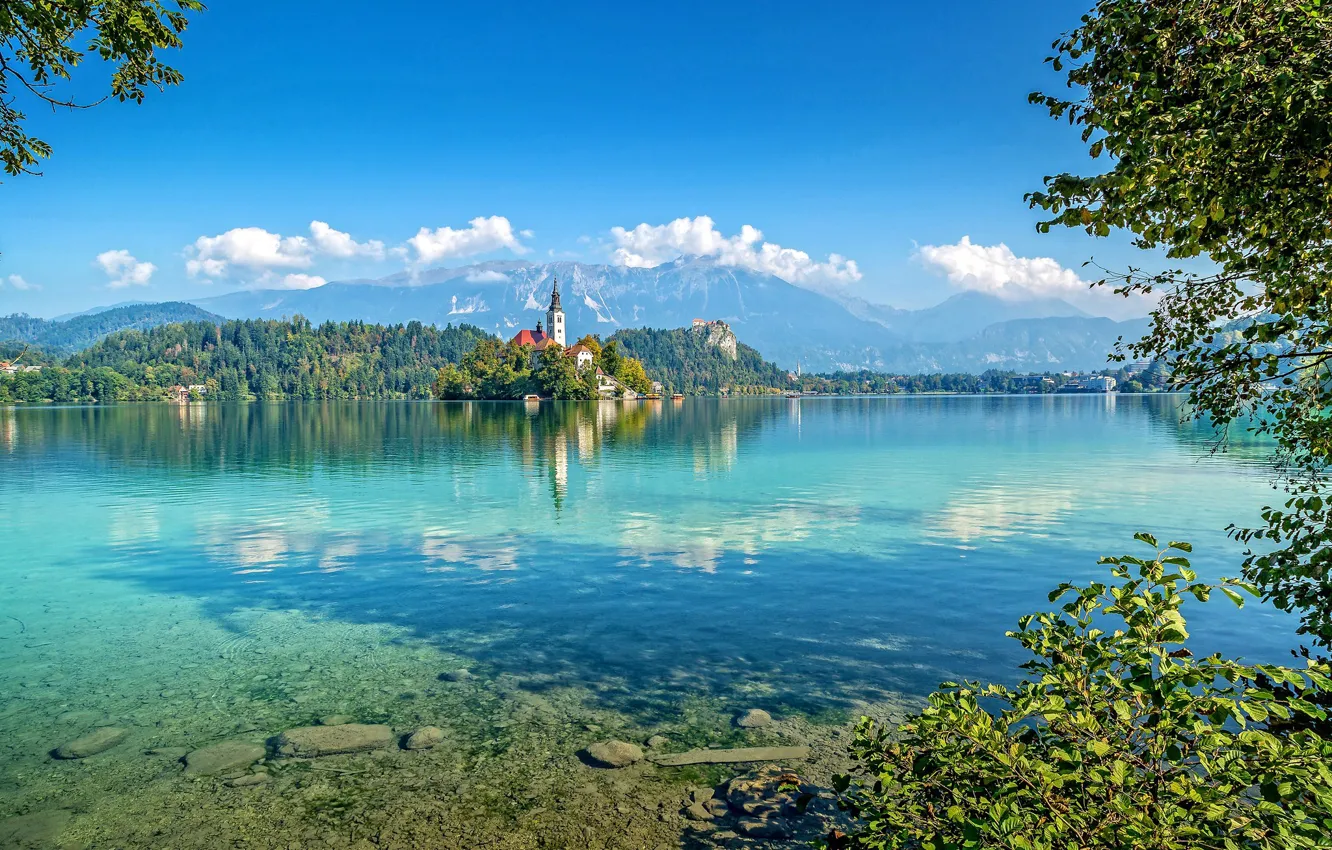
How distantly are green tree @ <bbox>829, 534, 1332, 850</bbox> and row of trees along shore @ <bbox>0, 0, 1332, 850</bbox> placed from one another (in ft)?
0.08

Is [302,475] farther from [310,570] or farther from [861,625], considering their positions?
[861,625]

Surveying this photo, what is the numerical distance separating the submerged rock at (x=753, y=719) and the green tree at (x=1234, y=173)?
6815 millimetres

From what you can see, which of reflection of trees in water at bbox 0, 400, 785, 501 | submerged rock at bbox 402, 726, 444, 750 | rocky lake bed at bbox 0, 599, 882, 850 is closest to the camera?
rocky lake bed at bbox 0, 599, 882, 850

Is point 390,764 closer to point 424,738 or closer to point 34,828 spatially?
point 424,738

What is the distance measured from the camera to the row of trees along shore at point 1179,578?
4957 millimetres

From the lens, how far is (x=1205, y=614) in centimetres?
1802

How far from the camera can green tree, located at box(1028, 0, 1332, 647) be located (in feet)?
22.3

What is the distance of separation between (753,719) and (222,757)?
7.86 m

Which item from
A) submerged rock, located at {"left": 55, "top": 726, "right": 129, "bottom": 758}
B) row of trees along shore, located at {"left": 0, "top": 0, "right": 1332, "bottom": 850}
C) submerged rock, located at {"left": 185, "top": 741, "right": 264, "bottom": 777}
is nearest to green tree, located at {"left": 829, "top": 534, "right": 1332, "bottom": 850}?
row of trees along shore, located at {"left": 0, "top": 0, "right": 1332, "bottom": 850}

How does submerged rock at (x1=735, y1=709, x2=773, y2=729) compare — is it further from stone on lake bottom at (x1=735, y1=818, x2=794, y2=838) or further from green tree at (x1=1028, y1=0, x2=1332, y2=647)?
green tree at (x1=1028, y1=0, x2=1332, y2=647)

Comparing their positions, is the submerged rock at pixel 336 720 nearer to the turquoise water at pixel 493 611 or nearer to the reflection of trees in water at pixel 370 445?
the turquoise water at pixel 493 611

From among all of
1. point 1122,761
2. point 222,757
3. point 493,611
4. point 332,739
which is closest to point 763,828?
point 1122,761

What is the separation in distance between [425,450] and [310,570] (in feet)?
135

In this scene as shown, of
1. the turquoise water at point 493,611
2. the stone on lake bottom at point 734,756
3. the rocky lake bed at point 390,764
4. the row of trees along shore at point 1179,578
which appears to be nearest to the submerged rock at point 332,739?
the rocky lake bed at point 390,764
